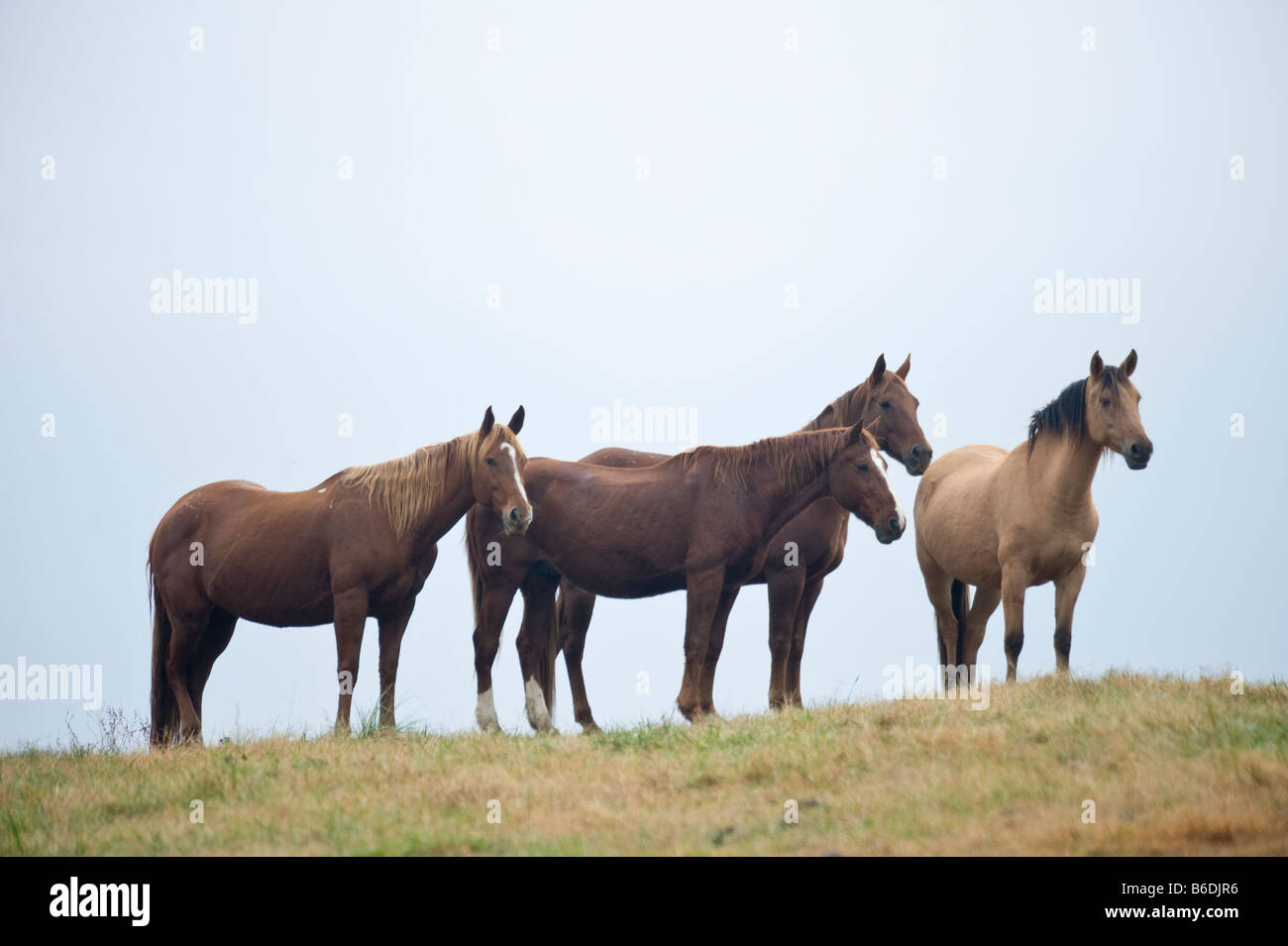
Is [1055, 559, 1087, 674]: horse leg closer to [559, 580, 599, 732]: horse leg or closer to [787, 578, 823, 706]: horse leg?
[787, 578, 823, 706]: horse leg

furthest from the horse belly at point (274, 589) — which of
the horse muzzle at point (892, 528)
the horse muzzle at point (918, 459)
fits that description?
the horse muzzle at point (918, 459)

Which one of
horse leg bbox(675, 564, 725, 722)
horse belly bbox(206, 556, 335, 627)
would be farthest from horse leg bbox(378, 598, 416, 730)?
horse leg bbox(675, 564, 725, 722)

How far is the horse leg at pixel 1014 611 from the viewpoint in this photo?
11.9 meters

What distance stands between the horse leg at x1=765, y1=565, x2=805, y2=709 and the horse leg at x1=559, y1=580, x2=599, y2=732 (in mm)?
1700

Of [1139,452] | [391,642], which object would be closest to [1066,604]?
[1139,452]

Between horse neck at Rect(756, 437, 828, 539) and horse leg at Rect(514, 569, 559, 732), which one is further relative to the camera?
horse leg at Rect(514, 569, 559, 732)

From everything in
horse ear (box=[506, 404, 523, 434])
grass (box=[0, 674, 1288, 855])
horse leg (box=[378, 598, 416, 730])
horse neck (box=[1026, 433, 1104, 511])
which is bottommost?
grass (box=[0, 674, 1288, 855])

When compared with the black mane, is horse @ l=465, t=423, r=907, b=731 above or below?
below

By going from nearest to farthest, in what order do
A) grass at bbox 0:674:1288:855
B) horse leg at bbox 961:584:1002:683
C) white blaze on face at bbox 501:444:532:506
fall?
grass at bbox 0:674:1288:855, white blaze on face at bbox 501:444:532:506, horse leg at bbox 961:584:1002:683

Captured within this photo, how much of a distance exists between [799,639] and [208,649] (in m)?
5.51

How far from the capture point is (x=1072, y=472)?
38.8 feet

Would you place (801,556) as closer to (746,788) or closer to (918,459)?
(918,459)

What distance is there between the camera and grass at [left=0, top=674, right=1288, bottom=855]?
6.86 m

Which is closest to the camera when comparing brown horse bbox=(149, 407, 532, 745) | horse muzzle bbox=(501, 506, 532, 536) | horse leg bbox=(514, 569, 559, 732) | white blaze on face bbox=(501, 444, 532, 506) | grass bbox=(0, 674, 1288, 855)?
grass bbox=(0, 674, 1288, 855)
